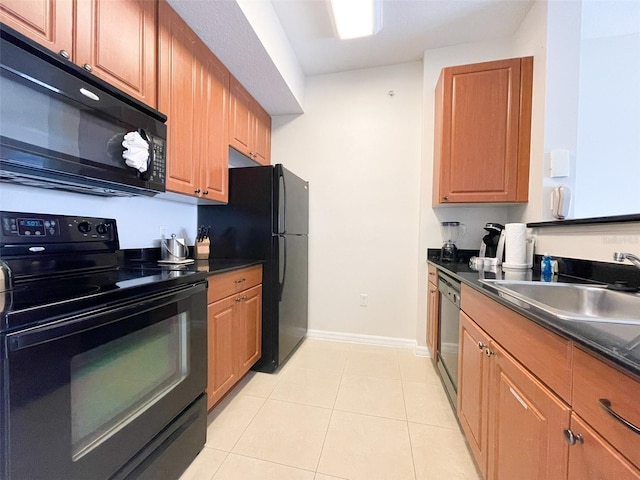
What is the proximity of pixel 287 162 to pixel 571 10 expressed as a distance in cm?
238

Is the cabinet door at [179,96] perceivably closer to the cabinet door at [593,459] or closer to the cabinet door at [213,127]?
the cabinet door at [213,127]

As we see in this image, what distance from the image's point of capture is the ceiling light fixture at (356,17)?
182 centimetres

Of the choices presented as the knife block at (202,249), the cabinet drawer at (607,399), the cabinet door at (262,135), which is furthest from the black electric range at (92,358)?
the cabinet door at (262,135)

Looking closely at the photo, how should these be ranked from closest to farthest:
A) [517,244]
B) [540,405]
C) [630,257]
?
[540,405] < [630,257] < [517,244]

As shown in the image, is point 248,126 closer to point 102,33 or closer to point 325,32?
point 325,32

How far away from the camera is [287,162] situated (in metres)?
2.87

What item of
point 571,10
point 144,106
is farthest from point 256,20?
point 571,10

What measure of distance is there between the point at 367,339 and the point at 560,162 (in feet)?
6.93

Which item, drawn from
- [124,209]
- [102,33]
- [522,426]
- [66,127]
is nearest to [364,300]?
[522,426]

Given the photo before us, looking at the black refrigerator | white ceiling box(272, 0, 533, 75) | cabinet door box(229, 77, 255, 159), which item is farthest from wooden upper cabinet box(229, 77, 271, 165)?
white ceiling box(272, 0, 533, 75)

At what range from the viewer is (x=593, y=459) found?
0.55 metres

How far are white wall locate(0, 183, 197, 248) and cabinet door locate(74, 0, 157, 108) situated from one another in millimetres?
579

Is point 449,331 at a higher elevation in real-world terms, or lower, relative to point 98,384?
lower

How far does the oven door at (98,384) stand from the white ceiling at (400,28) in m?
2.20
